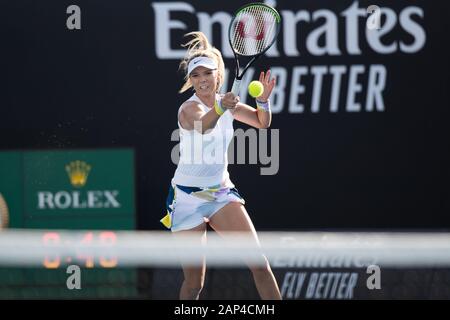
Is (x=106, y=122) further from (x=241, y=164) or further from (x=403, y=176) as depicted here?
(x=403, y=176)

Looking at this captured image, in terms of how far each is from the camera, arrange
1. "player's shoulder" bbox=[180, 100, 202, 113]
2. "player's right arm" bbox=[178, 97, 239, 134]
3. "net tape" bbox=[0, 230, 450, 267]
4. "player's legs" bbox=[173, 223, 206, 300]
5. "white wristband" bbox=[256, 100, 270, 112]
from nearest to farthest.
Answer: "player's right arm" bbox=[178, 97, 239, 134] → "player's shoulder" bbox=[180, 100, 202, 113] → "player's legs" bbox=[173, 223, 206, 300] → "white wristband" bbox=[256, 100, 270, 112] → "net tape" bbox=[0, 230, 450, 267]

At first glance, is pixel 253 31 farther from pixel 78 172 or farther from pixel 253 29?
pixel 78 172

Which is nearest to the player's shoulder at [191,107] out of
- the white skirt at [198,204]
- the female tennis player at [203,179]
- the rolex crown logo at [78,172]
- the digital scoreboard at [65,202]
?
the female tennis player at [203,179]

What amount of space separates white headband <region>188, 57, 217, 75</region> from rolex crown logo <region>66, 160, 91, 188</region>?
138cm

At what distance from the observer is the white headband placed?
6.02 meters

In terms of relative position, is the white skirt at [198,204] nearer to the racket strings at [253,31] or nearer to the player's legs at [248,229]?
the player's legs at [248,229]

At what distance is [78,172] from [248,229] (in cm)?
160

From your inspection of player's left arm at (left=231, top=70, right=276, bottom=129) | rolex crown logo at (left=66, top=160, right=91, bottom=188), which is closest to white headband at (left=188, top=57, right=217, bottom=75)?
player's left arm at (left=231, top=70, right=276, bottom=129)

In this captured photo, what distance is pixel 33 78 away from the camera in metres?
7.17

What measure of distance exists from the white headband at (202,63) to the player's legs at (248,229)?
716 mm

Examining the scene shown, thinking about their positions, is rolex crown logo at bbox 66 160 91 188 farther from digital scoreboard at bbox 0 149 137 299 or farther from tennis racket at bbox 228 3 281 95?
tennis racket at bbox 228 3 281 95

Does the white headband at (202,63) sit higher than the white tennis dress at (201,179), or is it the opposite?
the white headband at (202,63)

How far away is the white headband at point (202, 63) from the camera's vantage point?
6.02 m
